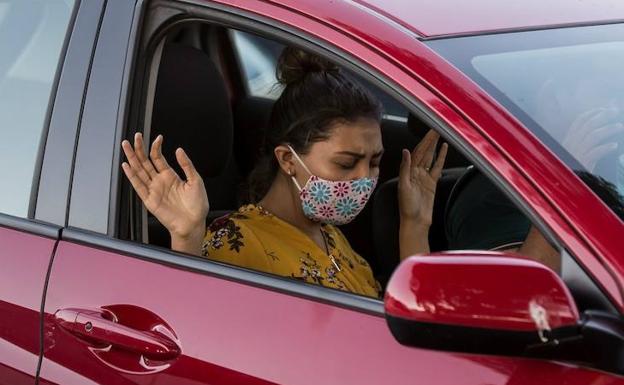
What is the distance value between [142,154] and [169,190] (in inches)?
4.5

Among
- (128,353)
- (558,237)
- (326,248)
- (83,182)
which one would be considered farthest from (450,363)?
(326,248)

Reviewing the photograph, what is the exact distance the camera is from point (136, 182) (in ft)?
7.72

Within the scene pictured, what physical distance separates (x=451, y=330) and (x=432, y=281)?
0.08 m

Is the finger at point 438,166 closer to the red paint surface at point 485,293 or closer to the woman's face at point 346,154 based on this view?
the woman's face at point 346,154

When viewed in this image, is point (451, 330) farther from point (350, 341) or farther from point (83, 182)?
point (83, 182)

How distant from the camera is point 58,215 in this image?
2.37 metres

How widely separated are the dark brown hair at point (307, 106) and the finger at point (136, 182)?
0.55 m

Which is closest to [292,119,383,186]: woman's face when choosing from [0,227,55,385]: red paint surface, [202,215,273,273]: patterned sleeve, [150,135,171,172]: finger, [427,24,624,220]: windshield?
[202,215,273,273]: patterned sleeve

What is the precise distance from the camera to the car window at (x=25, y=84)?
8.10 ft

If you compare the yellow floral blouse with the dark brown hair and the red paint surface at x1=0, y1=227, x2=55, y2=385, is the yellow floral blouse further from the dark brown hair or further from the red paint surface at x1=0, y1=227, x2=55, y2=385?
the red paint surface at x1=0, y1=227, x2=55, y2=385

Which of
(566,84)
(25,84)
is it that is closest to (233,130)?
(25,84)

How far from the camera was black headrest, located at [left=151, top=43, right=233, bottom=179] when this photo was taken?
2.78 meters

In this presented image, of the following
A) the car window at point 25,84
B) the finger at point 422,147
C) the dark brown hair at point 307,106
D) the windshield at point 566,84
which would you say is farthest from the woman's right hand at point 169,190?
the finger at point 422,147

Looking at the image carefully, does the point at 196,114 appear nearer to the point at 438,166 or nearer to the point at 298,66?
the point at 298,66
